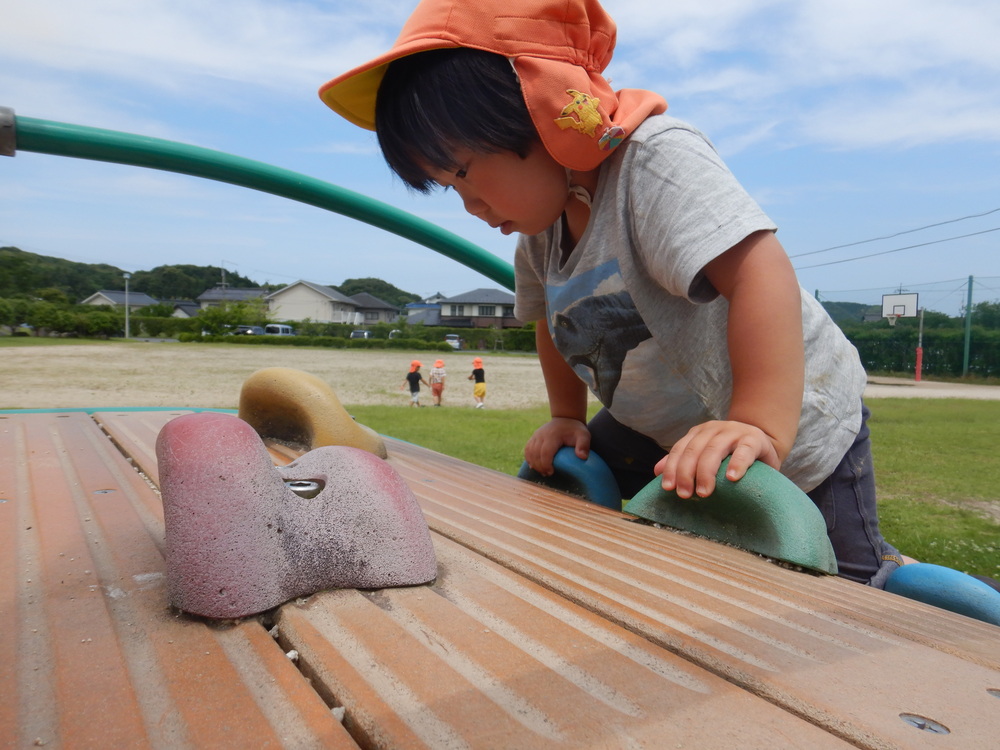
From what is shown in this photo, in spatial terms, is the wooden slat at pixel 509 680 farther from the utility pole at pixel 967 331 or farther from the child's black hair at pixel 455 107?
the utility pole at pixel 967 331

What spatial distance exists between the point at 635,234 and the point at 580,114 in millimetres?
201

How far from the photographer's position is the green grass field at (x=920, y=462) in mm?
1785

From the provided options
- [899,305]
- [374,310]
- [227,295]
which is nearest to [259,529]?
[899,305]

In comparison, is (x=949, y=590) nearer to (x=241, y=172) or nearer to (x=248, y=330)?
(x=241, y=172)

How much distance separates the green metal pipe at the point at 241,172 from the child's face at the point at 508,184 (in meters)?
0.91

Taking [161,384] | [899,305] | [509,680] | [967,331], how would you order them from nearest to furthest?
[509,680], [161,384], [967,331], [899,305]

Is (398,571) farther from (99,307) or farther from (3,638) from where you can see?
(99,307)

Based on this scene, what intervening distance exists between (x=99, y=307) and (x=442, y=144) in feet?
82.4

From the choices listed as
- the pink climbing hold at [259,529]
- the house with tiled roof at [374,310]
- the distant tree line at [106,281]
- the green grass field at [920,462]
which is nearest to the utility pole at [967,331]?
the green grass field at [920,462]

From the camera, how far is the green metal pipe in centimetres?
157

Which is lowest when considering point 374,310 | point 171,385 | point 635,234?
point 171,385

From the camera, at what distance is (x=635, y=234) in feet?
3.59

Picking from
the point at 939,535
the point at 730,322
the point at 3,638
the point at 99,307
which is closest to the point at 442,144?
the point at 730,322

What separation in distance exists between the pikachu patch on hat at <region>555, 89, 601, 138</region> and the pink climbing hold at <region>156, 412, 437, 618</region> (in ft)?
1.91
